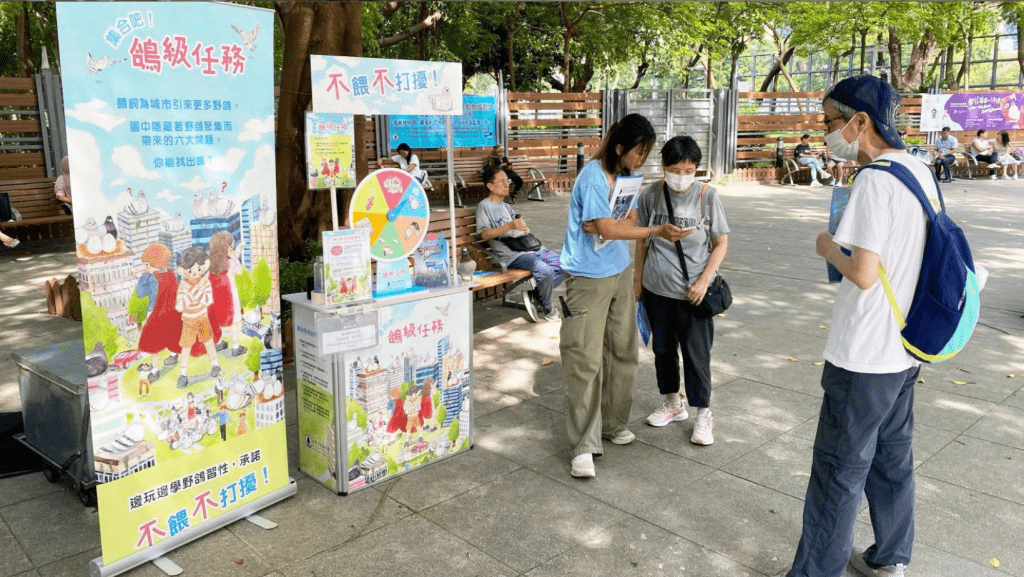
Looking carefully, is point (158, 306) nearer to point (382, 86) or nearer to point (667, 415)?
point (382, 86)

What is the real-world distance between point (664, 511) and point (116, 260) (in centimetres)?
265

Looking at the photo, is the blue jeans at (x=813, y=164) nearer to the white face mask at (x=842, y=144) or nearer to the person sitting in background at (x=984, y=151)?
the person sitting in background at (x=984, y=151)

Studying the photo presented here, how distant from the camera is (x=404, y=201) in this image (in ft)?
13.6

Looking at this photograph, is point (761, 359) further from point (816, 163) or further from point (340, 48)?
point (816, 163)

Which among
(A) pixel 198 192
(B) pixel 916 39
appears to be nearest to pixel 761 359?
(A) pixel 198 192

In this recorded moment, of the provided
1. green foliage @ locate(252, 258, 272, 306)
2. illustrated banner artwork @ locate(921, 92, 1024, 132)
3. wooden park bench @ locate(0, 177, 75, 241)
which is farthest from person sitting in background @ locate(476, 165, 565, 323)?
illustrated banner artwork @ locate(921, 92, 1024, 132)

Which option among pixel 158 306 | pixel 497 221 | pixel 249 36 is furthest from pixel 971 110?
pixel 158 306

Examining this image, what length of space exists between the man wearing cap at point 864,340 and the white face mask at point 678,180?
1295 mm

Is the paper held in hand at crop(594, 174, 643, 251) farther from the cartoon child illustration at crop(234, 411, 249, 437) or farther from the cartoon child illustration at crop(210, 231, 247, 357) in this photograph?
the cartoon child illustration at crop(234, 411, 249, 437)

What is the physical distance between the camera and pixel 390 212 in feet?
13.4

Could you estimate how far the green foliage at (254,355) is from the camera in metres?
3.72

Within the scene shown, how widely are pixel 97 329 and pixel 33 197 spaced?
9.71 meters

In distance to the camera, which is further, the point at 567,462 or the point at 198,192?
the point at 567,462

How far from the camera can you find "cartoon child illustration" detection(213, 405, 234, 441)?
3643mm
